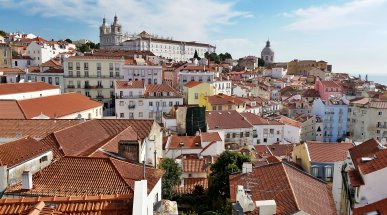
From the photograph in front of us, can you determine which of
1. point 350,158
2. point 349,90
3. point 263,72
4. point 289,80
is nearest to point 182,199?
point 350,158

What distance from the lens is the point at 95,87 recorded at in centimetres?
6544

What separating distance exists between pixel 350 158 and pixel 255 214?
10.4m

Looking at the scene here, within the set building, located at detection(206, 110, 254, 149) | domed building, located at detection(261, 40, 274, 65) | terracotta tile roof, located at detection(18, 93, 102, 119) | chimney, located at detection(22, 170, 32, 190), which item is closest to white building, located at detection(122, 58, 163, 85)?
building, located at detection(206, 110, 254, 149)

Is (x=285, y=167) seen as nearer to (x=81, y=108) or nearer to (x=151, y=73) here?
(x=81, y=108)

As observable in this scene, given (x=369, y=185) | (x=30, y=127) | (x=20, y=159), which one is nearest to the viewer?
(x=369, y=185)

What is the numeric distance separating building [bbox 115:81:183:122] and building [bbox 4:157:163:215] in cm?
4044

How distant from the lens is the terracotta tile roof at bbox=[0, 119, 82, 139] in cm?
2502

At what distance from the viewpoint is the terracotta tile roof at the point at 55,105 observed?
37.5 meters

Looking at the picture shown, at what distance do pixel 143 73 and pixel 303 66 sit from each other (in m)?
113

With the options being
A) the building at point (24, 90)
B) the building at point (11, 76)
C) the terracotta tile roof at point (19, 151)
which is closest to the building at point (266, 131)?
the building at point (24, 90)

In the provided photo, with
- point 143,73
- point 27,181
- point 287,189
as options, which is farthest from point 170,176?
point 143,73

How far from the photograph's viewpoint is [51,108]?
40.2 m

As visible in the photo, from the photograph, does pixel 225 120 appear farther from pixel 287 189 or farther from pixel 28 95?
pixel 287 189

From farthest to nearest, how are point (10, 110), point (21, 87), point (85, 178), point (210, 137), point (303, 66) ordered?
1. point (303, 66)
2. point (21, 87)
3. point (210, 137)
4. point (10, 110)
5. point (85, 178)
